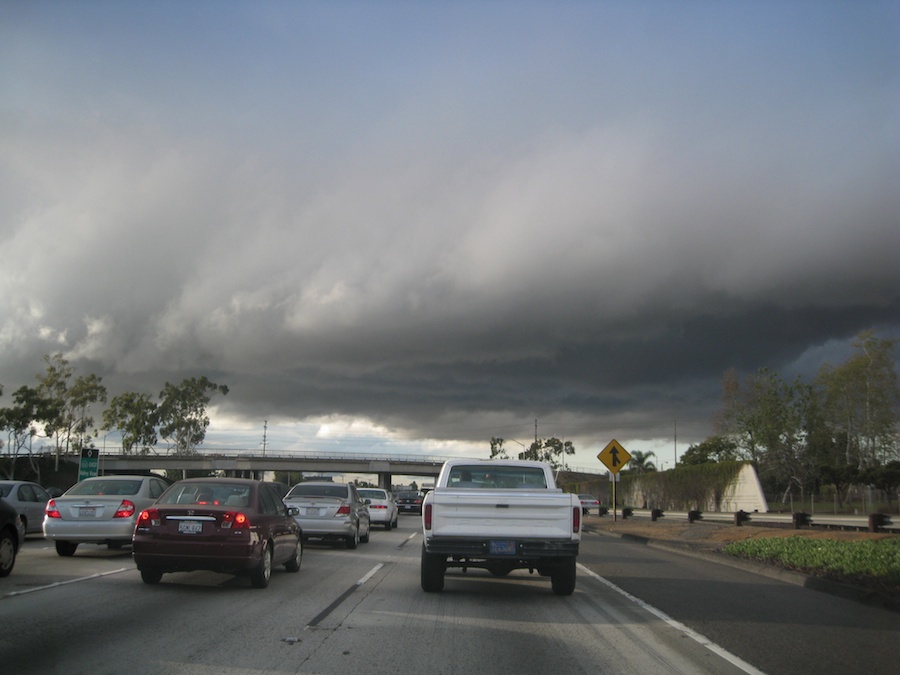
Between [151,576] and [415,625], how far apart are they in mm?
5031

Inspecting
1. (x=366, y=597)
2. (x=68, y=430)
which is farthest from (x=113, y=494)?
(x=68, y=430)

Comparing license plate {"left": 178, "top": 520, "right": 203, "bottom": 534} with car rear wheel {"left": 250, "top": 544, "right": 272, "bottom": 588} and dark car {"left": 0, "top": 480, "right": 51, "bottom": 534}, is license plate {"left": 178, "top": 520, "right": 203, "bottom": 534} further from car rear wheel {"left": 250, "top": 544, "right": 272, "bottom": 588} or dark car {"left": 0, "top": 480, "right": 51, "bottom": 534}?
dark car {"left": 0, "top": 480, "right": 51, "bottom": 534}

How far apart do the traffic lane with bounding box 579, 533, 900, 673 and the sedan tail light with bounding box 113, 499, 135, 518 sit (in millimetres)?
9474

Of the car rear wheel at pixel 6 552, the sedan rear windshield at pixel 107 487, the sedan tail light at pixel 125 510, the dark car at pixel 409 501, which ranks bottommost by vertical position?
the dark car at pixel 409 501

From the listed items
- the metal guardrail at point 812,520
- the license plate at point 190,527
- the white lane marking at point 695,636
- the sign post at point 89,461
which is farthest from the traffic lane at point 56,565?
the metal guardrail at point 812,520

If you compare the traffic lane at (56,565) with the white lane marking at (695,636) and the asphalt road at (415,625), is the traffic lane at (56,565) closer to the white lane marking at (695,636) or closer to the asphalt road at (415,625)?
the asphalt road at (415,625)

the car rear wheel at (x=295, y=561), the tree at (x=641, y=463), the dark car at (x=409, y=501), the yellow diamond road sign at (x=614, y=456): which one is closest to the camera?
the car rear wheel at (x=295, y=561)

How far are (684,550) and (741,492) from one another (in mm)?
24023

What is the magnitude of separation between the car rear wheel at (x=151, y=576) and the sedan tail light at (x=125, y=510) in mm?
3951

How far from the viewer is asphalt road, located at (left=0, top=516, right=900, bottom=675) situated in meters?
7.63

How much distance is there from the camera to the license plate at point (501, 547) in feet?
39.0

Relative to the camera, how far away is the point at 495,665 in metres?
7.61

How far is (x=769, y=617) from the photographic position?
10906 millimetres

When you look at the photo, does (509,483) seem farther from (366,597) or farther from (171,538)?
(171,538)
